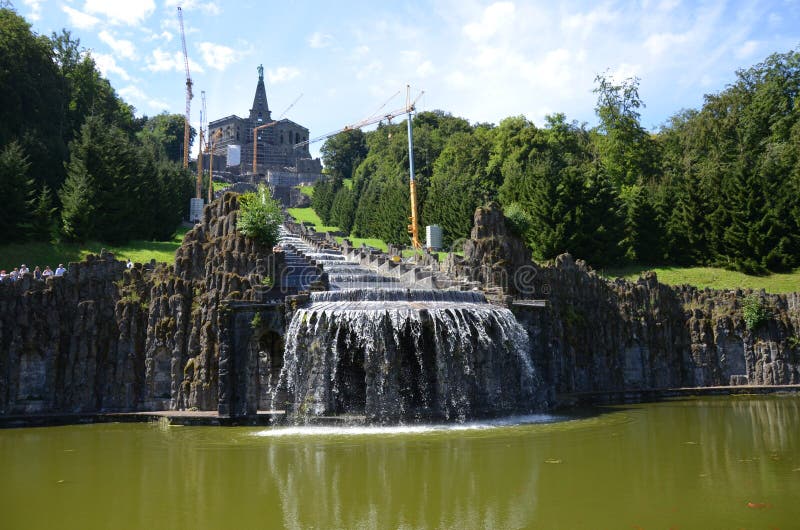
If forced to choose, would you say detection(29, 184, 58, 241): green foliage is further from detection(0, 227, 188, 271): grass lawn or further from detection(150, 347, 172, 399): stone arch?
detection(150, 347, 172, 399): stone arch

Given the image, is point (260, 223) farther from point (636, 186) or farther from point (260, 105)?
point (260, 105)

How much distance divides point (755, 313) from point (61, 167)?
4644cm

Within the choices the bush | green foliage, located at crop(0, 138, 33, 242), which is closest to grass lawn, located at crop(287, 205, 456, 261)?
green foliage, located at crop(0, 138, 33, 242)

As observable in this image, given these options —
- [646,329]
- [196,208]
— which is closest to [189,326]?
[646,329]

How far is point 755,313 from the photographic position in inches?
1340

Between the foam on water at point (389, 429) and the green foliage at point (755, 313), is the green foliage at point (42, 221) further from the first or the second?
the green foliage at point (755, 313)

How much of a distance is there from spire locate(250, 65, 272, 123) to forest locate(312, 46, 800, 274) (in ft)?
273

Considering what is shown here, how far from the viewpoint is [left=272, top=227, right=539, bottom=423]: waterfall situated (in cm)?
2316

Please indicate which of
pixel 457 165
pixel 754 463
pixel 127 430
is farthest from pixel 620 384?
pixel 457 165

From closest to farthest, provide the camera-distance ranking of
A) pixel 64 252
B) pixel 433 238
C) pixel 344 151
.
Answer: pixel 64 252 < pixel 433 238 < pixel 344 151

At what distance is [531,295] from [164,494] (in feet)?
68.4

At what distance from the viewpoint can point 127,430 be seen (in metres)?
23.1

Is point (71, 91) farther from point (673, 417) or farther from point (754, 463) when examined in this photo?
point (754, 463)

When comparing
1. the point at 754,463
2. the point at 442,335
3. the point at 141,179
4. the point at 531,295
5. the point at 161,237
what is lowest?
the point at 754,463
